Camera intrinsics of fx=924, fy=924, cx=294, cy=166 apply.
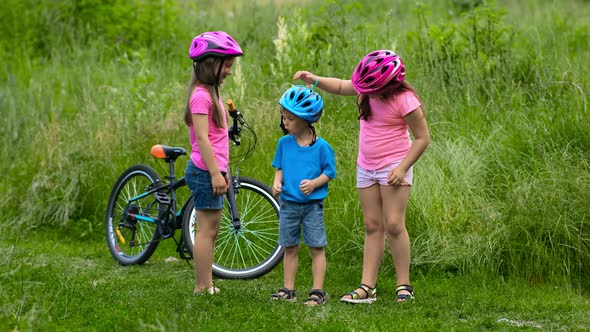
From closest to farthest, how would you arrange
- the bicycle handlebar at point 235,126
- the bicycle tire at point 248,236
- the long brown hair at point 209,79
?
the long brown hair at point 209,79, the bicycle handlebar at point 235,126, the bicycle tire at point 248,236

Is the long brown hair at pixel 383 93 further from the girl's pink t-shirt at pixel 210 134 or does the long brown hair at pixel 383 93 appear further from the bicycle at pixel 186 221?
the bicycle at pixel 186 221

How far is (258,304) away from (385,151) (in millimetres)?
1318

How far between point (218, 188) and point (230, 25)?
28.0 feet

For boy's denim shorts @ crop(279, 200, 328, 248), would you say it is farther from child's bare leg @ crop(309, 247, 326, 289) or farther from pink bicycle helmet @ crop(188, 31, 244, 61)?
pink bicycle helmet @ crop(188, 31, 244, 61)

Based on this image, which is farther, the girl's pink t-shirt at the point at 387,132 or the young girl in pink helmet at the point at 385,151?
the girl's pink t-shirt at the point at 387,132

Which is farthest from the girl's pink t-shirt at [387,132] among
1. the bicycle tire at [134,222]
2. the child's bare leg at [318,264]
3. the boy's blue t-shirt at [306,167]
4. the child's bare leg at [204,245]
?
the bicycle tire at [134,222]

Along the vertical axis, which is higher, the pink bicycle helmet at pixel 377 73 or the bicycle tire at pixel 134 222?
the pink bicycle helmet at pixel 377 73

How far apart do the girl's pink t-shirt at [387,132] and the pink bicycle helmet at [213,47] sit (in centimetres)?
101

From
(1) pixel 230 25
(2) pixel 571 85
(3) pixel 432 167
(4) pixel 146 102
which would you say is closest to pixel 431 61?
(2) pixel 571 85

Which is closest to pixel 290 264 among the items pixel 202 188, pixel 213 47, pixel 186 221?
pixel 202 188

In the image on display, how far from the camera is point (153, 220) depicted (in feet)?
26.4

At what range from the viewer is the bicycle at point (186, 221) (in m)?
7.63

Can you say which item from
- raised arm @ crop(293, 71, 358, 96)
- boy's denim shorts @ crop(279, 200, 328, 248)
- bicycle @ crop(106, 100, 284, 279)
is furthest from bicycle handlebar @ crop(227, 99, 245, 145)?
boy's denim shorts @ crop(279, 200, 328, 248)

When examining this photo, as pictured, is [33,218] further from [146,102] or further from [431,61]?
[431,61]
